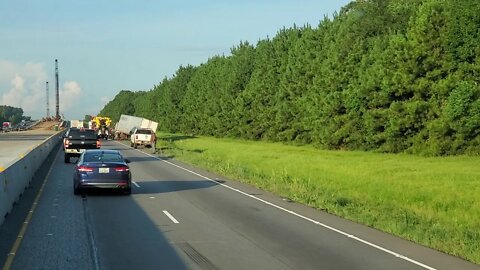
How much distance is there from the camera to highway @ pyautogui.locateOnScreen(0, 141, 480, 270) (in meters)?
10.6

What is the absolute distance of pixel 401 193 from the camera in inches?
974

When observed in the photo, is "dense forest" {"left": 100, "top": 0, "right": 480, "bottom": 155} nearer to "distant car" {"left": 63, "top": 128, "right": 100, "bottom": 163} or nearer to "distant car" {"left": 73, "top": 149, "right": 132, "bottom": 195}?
"distant car" {"left": 63, "top": 128, "right": 100, "bottom": 163}

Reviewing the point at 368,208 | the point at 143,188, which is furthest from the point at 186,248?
the point at 143,188

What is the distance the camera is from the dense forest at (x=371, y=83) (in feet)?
153

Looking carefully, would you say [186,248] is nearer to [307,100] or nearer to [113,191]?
[113,191]

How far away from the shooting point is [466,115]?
44.4 meters

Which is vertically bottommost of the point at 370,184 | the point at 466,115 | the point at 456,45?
the point at 370,184

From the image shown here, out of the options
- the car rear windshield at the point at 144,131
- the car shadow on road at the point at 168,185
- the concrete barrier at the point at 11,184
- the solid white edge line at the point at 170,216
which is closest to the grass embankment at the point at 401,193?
the car shadow on road at the point at 168,185

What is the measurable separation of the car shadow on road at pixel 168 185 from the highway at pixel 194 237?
206 cm

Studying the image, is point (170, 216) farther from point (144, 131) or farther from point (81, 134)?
point (144, 131)

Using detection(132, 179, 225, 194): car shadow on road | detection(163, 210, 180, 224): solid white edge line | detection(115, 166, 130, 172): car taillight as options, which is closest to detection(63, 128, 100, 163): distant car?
detection(132, 179, 225, 194): car shadow on road

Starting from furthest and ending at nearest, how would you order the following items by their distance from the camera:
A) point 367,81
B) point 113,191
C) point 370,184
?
point 367,81
point 370,184
point 113,191

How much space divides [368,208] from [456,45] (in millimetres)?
32165

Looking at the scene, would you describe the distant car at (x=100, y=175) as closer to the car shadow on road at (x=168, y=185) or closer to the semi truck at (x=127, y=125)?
the car shadow on road at (x=168, y=185)
